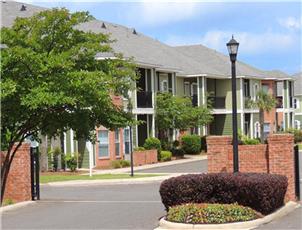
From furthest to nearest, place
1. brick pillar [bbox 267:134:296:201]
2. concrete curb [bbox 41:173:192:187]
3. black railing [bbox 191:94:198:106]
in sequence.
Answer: black railing [bbox 191:94:198:106]
concrete curb [bbox 41:173:192:187]
brick pillar [bbox 267:134:296:201]

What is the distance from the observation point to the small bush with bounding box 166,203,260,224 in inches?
487

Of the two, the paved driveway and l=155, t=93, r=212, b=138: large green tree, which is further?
l=155, t=93, r=212, b=138: large green tree

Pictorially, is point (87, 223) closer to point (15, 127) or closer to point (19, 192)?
point (15, 127)

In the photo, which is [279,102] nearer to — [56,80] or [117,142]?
[117,142]

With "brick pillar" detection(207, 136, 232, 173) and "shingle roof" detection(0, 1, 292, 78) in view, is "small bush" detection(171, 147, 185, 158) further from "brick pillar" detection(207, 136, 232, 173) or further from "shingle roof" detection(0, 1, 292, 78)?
"brick pillar" detection(207, 136, 232, 173)

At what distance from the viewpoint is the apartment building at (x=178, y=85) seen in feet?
124

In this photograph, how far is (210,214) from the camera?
40.8 ft

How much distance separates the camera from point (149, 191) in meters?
22.3

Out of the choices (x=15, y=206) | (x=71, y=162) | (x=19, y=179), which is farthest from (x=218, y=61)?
(x=15, y=206)

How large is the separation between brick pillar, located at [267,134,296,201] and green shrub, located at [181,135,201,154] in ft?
100

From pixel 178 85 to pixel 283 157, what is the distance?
3404 cm

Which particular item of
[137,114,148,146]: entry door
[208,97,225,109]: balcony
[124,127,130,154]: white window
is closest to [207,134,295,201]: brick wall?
[124,127,130,154]: white window

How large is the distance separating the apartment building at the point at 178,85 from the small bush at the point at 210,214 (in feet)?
61.7

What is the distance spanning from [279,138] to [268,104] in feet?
141
